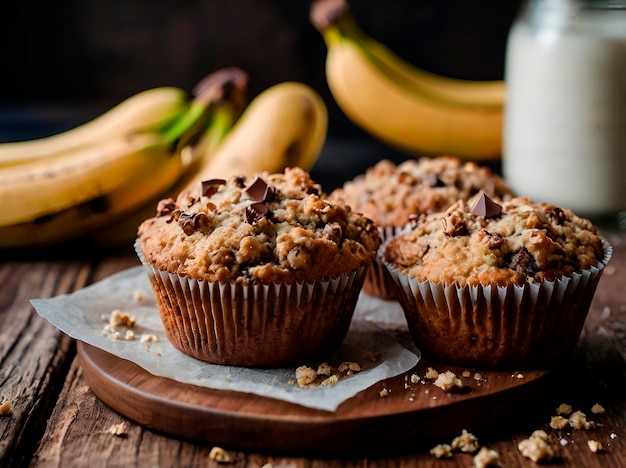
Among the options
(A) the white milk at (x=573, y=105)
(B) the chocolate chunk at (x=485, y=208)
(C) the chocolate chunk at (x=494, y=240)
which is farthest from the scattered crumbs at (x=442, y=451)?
(A) the white milk at (x=573, y=105)

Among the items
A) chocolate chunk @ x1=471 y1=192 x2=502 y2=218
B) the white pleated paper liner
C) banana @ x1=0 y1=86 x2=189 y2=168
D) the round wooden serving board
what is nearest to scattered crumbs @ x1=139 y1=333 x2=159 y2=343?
the white pleated paper liner

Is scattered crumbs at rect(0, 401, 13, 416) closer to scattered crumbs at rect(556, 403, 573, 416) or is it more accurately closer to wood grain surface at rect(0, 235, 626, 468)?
wood grain surface at rect(0, 235, 626, 468)

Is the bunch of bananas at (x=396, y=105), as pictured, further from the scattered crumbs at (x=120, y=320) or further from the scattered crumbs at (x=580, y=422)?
the scattered crumbs at (x=580, y=422)

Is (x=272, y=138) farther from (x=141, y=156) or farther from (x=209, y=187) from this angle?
(x=209, y=187)

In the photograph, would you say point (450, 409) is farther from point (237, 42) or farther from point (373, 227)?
point (237, 42)

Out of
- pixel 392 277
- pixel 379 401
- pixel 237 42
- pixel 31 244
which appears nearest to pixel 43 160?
pixel 31 244
